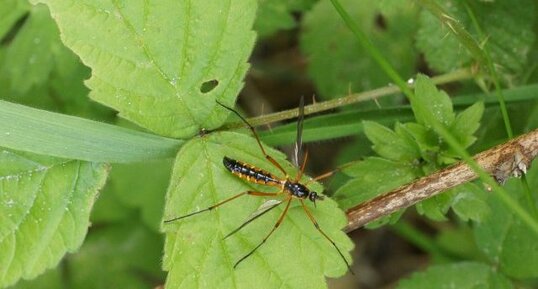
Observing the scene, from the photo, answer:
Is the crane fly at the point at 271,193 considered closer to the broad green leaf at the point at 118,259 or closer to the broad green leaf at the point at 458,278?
the broad green leaf at the point at 458,278

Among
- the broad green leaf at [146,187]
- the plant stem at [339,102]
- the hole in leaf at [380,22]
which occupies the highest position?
the hole in leaf at [380,22]

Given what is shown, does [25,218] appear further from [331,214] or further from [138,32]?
[331,214]

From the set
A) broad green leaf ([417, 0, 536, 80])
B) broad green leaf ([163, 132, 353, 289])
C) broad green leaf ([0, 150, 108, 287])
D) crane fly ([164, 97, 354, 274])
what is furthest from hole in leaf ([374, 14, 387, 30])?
broad green leaf ([0, 150, 108, 287])

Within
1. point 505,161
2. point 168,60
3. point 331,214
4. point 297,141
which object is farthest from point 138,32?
point 505,161

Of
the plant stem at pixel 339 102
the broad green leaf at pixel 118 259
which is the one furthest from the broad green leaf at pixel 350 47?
the broad green leaf at pixel 118 259

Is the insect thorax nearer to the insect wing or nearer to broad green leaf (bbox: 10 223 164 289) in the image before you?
the insect wing

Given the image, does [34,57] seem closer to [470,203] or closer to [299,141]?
[299,141]
